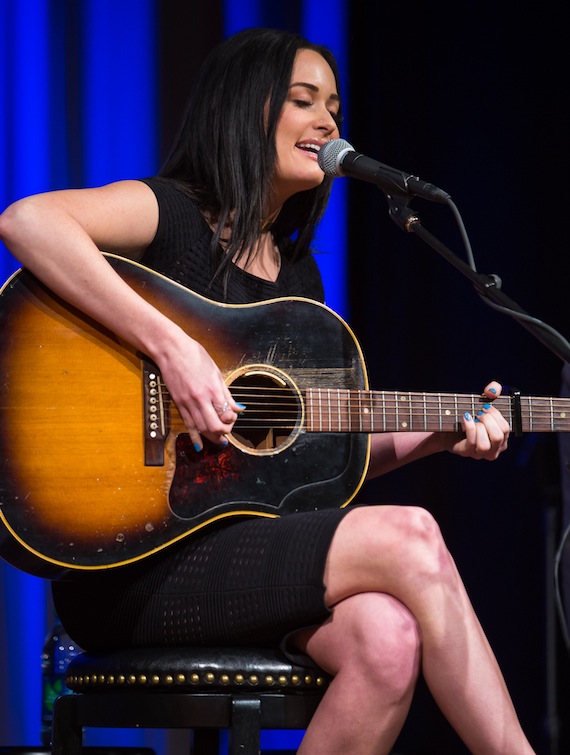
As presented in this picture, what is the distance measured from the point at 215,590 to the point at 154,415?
31 cm

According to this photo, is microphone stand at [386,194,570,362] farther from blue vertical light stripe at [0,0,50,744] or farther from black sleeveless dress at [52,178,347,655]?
blue vertical light stripe at [0,0,50,744]

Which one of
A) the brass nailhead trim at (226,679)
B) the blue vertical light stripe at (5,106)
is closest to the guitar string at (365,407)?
the brass nailhead trim at (226,679)

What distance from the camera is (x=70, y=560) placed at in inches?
63.1

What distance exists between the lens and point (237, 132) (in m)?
2.03

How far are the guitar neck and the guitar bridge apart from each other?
282mm

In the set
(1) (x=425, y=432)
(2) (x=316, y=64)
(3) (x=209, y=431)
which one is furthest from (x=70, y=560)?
(2) (x=316, y=64)

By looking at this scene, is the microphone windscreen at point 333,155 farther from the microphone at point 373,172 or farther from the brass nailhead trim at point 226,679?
the brass nailhead trim at point 226,679

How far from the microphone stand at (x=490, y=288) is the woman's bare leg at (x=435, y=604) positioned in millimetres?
339

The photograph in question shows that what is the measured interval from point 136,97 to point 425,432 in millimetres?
1500

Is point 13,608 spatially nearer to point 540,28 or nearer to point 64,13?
point 64,13

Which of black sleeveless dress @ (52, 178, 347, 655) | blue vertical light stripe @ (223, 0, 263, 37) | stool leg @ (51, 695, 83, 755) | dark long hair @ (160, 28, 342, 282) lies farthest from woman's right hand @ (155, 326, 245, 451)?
blue vertical light stripe @ (223, 0, 263, 37)

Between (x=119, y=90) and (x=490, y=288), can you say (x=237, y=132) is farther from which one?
(x=119, y=90)

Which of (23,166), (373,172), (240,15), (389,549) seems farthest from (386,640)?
→ (240,15)

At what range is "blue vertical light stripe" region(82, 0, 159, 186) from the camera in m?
2.92
